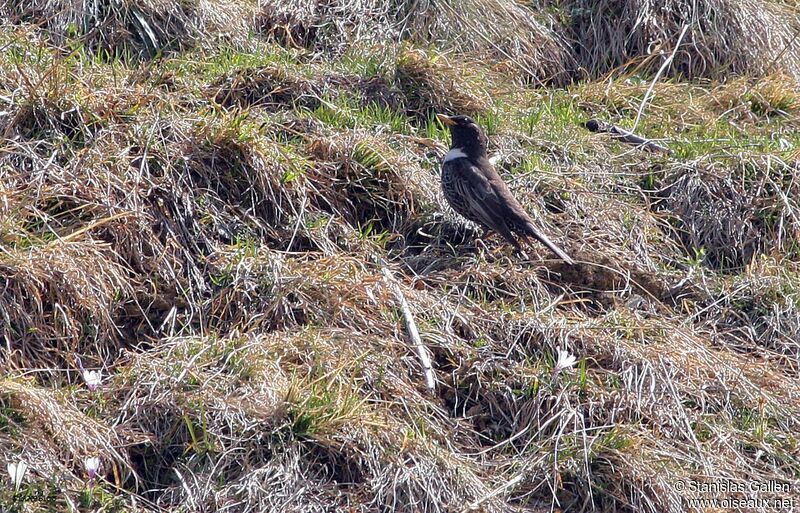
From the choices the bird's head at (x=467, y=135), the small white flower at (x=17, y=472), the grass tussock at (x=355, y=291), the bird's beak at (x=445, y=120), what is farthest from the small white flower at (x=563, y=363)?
the small white flower at (x=17, y=472)

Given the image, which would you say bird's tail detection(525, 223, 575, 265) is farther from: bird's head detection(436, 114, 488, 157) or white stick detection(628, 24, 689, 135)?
white stick detection(628, 24, 689, 135)

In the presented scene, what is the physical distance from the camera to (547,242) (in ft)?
17.5

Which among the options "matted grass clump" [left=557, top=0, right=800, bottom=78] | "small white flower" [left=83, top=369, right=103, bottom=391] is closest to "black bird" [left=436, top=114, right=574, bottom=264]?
"matted grass clump" [left=557, top=0, right=800, bottom=78]

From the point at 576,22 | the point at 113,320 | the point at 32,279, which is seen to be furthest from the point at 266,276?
the point at 576,22

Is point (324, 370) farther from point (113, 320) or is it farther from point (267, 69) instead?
point (267, 69)

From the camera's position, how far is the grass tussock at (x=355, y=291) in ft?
13.4

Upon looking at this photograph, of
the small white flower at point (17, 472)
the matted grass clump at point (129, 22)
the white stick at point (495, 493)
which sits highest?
the matted grass clump at point (129, 22)

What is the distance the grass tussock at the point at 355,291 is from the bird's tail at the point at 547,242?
0.08 meters

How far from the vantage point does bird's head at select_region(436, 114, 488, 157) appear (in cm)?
578

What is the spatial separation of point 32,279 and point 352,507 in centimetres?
157

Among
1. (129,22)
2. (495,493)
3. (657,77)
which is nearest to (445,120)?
(657,77)

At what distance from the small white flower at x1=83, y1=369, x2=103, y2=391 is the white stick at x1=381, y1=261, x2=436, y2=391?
50.5 inches

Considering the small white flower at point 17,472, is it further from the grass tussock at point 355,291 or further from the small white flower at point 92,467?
the small white flower at point 92,467

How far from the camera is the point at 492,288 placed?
16.8 feet
